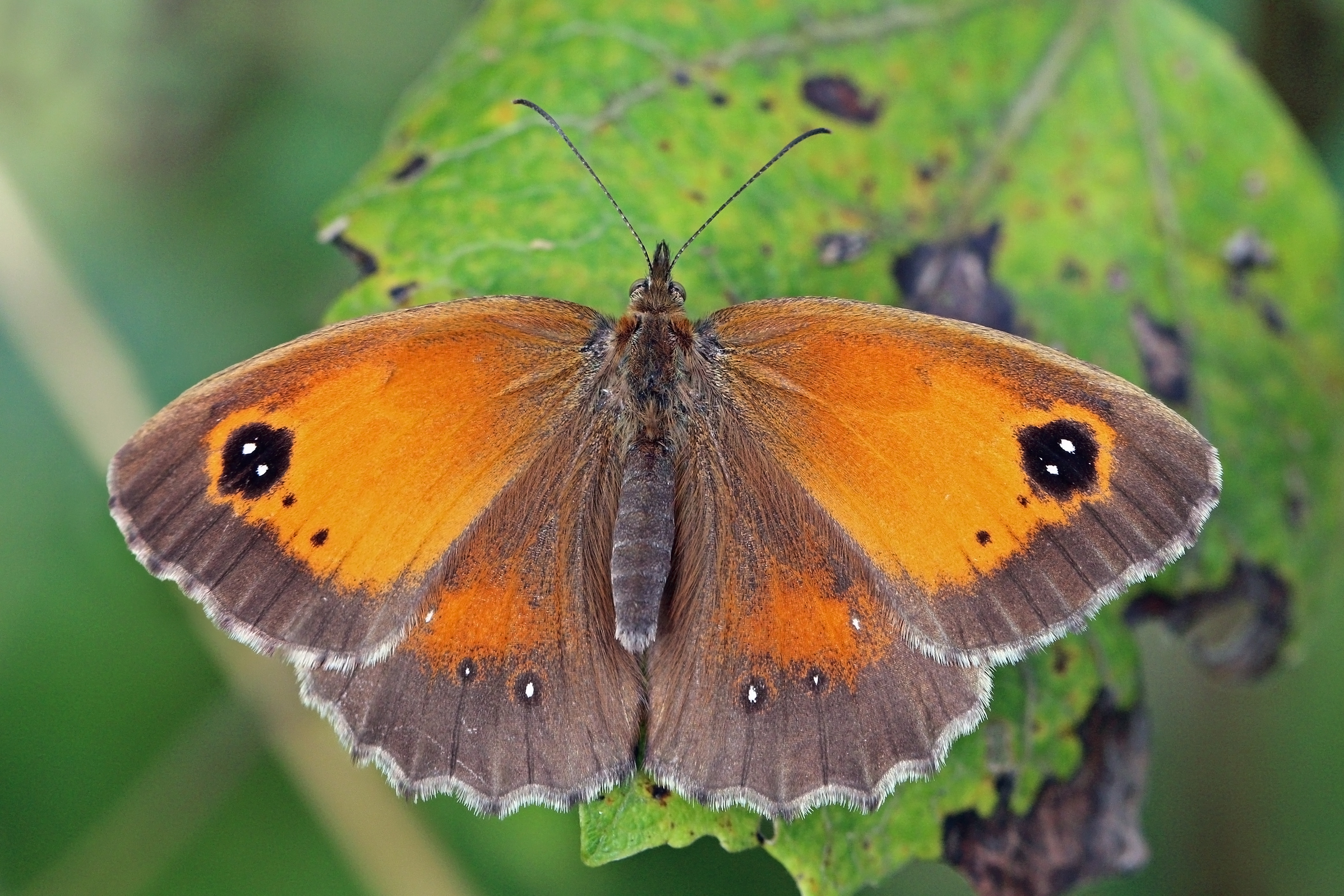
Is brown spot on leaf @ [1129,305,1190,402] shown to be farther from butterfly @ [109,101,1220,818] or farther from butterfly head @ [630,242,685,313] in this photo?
butterfly head @ [630,242,685,313]

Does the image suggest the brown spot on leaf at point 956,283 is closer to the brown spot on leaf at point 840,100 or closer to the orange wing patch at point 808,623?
the brown spot on leaf at point 840,100

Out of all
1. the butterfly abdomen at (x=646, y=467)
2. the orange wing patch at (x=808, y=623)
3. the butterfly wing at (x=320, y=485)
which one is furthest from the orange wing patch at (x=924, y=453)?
the butterfly wing at (x=320, y=485)

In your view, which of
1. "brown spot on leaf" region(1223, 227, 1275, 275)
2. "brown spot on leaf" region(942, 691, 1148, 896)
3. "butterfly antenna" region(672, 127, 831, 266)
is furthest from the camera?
"brown spot on leaf" region(1223, 227, 1275, 275)

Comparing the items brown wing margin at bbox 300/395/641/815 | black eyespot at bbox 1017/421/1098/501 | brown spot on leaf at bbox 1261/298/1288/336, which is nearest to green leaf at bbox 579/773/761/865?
brown wing margin at bbox 300/395/641/815

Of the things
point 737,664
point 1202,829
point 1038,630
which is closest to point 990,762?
point 1038,630

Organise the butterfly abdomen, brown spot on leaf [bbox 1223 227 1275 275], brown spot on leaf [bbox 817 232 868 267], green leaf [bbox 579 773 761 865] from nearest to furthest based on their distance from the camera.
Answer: green leaf [bbox 579 773 761 865], the butterfly abdomen, brown spot on leaf [bbox 817 232 868 267], brown spot on leaf [bbox 1223 227 1275 275]

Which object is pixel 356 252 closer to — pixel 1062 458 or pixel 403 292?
pixel 403 292

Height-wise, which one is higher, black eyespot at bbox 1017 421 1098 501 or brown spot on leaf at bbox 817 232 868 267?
brown spot on leaf at bbox 817 232 868 267

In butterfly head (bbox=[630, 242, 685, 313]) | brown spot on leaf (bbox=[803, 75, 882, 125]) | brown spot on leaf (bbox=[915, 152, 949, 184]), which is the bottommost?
brown spot on leaf (bbox=[915, 152, 949, 184])
